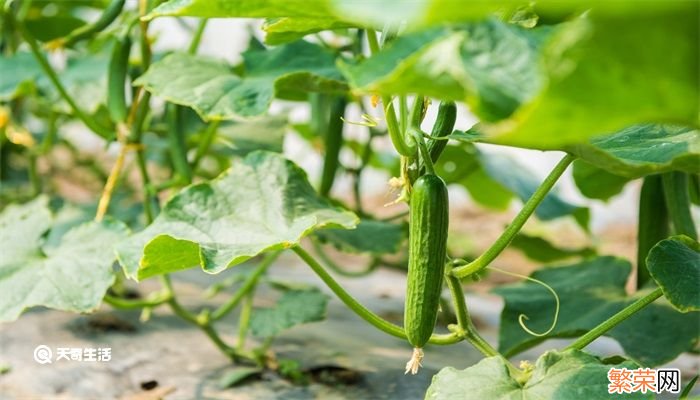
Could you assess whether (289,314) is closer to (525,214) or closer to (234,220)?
(234,220)

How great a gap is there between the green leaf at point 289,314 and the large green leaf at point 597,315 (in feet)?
1.23

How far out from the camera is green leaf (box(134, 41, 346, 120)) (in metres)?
1.36

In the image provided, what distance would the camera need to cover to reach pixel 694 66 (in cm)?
57

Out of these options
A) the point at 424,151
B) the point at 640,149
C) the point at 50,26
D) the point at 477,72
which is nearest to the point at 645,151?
the point at 640,149

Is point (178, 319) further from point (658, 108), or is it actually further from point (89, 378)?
point (658, 108)

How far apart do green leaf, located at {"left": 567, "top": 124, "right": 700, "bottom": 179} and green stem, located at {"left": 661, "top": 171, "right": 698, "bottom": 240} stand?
1.47 feet

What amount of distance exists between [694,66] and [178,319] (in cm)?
168

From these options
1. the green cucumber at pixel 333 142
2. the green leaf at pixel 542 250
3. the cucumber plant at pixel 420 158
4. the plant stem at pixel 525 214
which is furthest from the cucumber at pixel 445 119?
the green leaf at pixel 542 250

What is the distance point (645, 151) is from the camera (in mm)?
991

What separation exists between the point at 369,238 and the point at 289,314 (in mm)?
233

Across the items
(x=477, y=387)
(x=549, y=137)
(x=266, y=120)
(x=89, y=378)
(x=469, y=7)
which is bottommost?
(x=89, y=378)

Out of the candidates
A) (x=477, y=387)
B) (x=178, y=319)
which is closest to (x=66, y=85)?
(x=178, y=319)

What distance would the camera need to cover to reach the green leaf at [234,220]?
1181 mm

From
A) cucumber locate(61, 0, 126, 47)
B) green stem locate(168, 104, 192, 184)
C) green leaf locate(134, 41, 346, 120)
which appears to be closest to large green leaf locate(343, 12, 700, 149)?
green leaf locate(134, 41, 346, 120)
